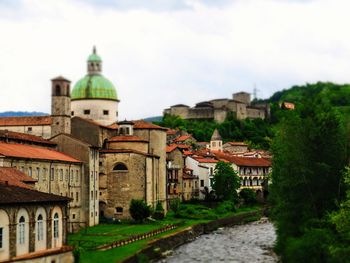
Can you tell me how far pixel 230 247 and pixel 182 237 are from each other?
6.15 meters

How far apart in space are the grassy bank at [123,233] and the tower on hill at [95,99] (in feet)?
55.4

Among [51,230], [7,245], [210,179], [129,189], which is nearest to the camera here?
[7,245]

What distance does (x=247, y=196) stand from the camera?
364 feet

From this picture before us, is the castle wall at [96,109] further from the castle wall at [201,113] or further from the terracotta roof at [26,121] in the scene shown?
the castle wall at [201,113]

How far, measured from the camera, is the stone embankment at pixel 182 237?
54.5m

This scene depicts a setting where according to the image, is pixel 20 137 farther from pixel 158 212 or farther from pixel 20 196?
pixel 20 196

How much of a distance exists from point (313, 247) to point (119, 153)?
131 ft

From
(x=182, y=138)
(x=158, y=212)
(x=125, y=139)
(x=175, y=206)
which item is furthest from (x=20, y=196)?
(x=182, y=138)

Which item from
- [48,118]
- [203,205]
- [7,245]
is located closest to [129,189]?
[48,118]

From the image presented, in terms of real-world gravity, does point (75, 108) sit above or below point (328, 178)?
above

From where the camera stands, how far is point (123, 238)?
58375mm

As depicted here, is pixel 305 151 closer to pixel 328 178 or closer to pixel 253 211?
pixel 328 178

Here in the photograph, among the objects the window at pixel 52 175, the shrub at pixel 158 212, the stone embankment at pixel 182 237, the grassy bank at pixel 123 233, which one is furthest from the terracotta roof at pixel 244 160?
the window at pixel 52 175

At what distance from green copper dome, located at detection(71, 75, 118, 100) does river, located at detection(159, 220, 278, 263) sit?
84.5 ft
